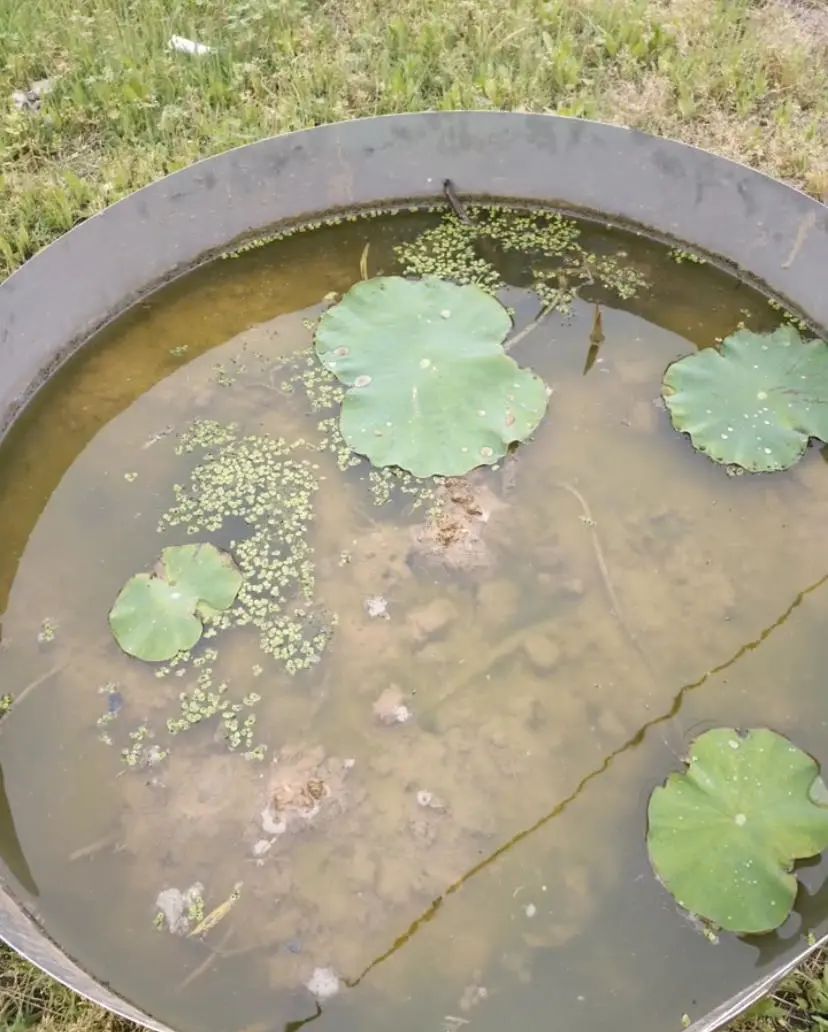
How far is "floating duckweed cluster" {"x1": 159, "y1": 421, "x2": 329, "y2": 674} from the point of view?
7.20 feet

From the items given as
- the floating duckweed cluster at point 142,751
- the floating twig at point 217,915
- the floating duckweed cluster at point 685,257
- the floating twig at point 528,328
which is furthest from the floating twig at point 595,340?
the floating twig at point 217,915

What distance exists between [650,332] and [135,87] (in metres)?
1.98

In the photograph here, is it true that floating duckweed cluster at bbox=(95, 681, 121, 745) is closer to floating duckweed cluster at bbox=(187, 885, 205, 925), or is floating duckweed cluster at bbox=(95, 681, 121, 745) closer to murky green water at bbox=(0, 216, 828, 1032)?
murky green water at bbox=(0, 216, 828, 1032)

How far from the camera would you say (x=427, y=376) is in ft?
8.12

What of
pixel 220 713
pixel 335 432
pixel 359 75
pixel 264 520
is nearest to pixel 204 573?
pixel 264 520

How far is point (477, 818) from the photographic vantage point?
1.96 m

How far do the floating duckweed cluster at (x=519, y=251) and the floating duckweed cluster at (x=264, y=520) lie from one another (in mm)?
765

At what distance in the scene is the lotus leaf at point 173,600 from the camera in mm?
2143

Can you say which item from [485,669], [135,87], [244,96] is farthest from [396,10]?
[485,669]

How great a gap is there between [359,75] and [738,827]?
107 inches

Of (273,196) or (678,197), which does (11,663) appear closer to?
(273,196)

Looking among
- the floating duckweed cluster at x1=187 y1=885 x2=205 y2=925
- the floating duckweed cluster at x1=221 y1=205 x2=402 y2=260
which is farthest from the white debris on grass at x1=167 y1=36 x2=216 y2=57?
the floating duckweed cluster at x1=187 y1=885 x2=205 y2=925

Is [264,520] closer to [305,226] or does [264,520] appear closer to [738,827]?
[305,226]

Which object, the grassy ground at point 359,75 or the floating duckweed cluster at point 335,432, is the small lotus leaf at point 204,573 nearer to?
the floating duckweed cluster at point 335,432
